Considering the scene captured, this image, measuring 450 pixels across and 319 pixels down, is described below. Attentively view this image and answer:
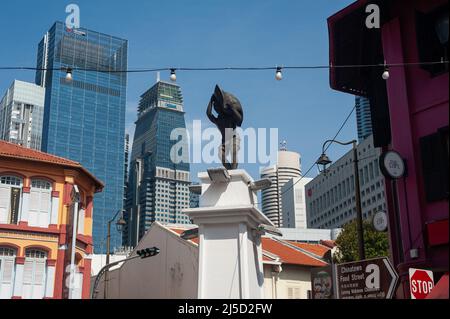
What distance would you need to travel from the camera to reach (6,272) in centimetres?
2869

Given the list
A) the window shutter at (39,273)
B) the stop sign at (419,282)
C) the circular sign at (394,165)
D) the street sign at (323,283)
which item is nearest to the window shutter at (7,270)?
the window shutter at (39,273)

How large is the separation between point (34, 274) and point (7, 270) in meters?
1.36

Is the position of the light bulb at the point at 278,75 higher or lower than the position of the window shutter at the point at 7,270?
A: higher

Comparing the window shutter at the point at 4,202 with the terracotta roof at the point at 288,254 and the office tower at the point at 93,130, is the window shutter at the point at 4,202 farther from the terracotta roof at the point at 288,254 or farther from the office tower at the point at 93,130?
the office tower at the point at 93,130

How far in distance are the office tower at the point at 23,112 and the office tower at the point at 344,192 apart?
303 feet

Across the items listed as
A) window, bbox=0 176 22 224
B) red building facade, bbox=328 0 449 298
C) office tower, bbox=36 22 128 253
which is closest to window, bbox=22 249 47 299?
window, bbox=0 176 22 224

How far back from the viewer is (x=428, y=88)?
53.0ft

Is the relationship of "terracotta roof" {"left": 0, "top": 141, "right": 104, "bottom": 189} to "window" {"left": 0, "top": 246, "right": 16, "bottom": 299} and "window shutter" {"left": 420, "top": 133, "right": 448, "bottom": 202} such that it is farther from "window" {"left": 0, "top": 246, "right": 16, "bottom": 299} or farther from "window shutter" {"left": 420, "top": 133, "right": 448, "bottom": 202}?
"window shutter" {"left": 420, "top": 133, "right": 448, "bottom": 202}

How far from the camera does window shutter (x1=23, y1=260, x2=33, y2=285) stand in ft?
95.5

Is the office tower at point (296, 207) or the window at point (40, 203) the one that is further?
the office tower at point (296, 207)

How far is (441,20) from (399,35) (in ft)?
8.14

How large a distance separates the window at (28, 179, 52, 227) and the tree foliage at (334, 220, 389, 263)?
57.1ft

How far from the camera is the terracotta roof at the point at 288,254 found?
3222cm
